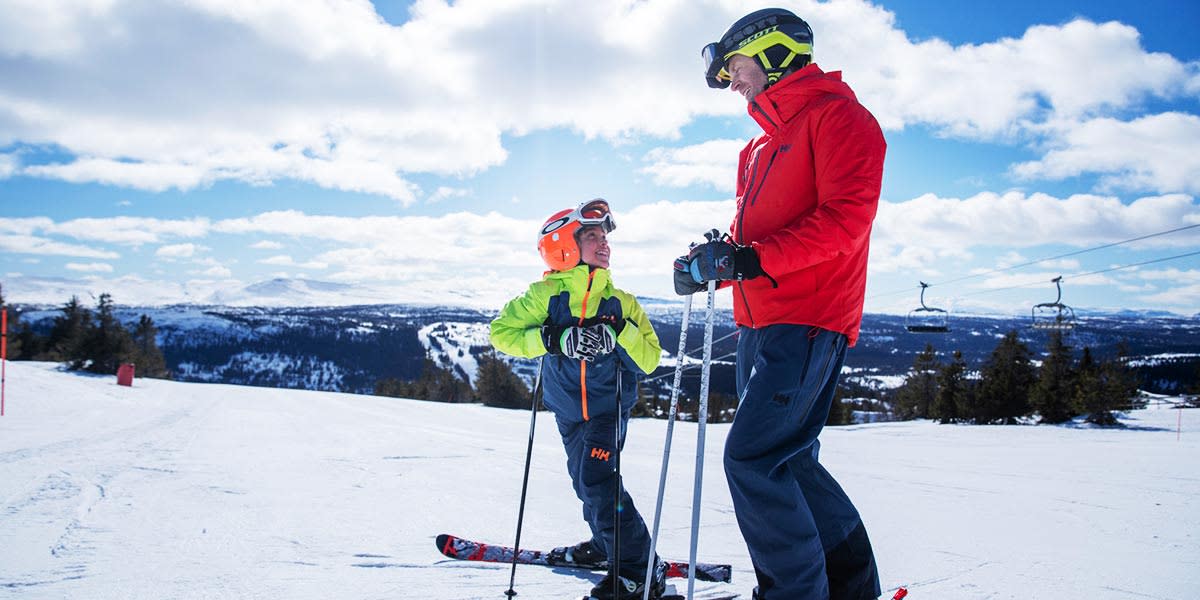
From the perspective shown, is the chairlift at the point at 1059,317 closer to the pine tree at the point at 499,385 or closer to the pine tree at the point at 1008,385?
the pine tree at the point at 1008,385

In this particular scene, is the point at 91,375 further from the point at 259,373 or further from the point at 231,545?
the point at 259,373

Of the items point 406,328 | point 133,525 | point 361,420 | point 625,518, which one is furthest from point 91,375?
point 406,328

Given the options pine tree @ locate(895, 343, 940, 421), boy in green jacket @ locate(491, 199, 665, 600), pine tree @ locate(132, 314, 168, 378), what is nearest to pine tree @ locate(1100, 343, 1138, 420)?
pine tree @ locate(895, 343, 940, 421)

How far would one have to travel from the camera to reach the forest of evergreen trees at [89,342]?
31141 mm

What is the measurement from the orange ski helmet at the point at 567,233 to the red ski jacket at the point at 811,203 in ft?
3.45

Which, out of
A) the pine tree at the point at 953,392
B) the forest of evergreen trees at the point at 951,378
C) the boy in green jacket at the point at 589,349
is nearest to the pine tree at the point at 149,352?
the forest of evergreen trees at the point at 951,378

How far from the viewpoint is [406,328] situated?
196 meters

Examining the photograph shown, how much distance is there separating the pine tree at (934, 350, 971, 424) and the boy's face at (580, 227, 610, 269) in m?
37.1

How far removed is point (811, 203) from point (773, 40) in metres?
0.65

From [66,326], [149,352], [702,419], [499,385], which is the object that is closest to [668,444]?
[702,419]

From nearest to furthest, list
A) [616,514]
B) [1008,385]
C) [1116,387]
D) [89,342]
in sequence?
1. [616,514]
2. [1116,387]
3. [89,342]
4. [1008,385]

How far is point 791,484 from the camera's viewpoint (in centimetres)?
203

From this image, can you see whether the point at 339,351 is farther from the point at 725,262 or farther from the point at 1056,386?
the point at 725,262

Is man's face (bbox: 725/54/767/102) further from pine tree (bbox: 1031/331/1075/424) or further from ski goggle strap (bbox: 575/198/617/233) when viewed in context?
pine tree (bbox: 1031/331/1075/424)
